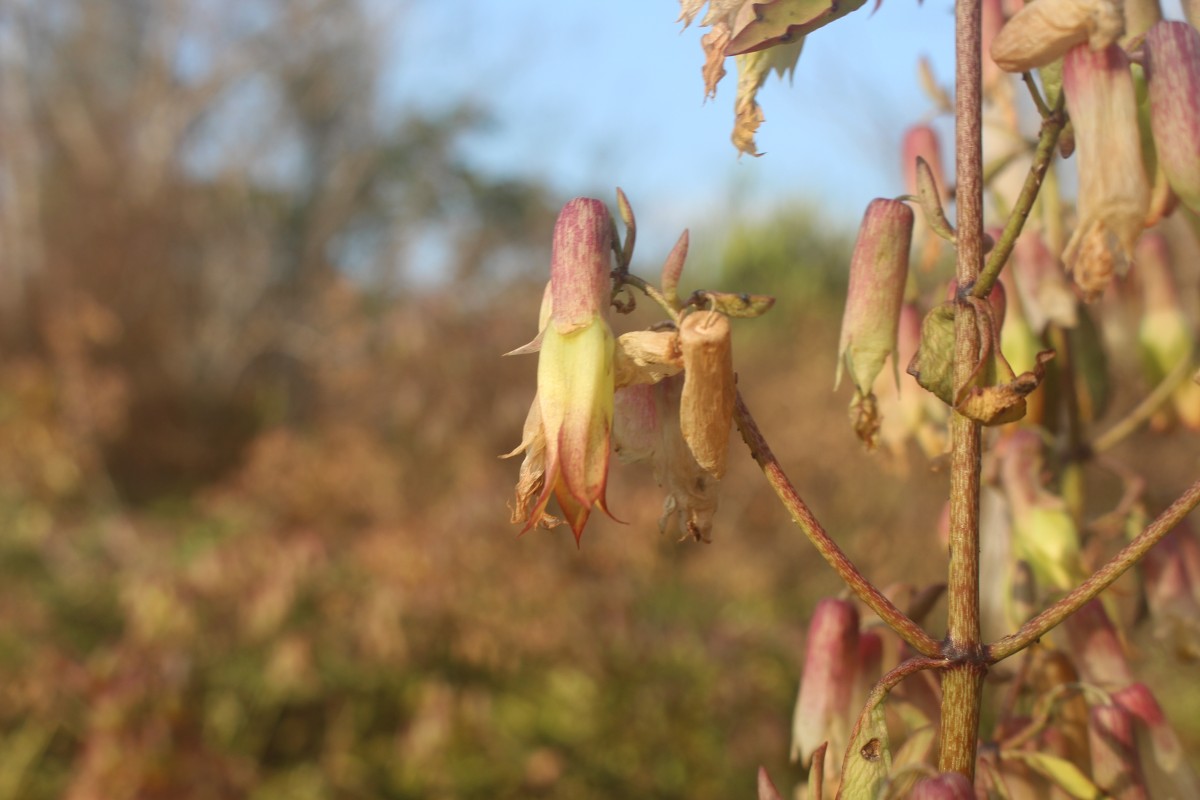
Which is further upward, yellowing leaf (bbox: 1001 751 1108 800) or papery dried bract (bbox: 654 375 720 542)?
papery dried bract (bbox: 654 375 720 542)

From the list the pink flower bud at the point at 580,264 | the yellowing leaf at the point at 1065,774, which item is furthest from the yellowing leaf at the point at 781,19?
the yellowing leaf at the point at 1065,774

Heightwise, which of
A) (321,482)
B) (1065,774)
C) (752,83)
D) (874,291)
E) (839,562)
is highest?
(752,83)

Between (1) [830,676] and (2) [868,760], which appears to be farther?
(1) [830,676]

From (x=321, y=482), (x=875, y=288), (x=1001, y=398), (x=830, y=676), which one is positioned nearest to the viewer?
(x=1001, y=398)

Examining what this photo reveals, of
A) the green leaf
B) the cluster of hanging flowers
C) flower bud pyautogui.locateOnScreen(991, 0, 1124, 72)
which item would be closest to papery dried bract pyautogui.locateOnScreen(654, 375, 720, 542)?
the cluster of hanging flowers

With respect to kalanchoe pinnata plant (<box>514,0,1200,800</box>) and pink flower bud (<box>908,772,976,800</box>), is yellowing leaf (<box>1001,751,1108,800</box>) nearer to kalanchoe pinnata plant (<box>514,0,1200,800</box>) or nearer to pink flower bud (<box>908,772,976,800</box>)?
kalanchoe pinnata plant (<box>514,0,1200,800</box>)

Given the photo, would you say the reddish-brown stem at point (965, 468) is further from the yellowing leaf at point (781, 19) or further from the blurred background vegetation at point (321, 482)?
the blurred background vegetation at point (321, 482)

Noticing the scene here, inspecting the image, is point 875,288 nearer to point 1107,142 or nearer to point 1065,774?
point 1107,142

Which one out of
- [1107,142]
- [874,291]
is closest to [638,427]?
[874,291]
